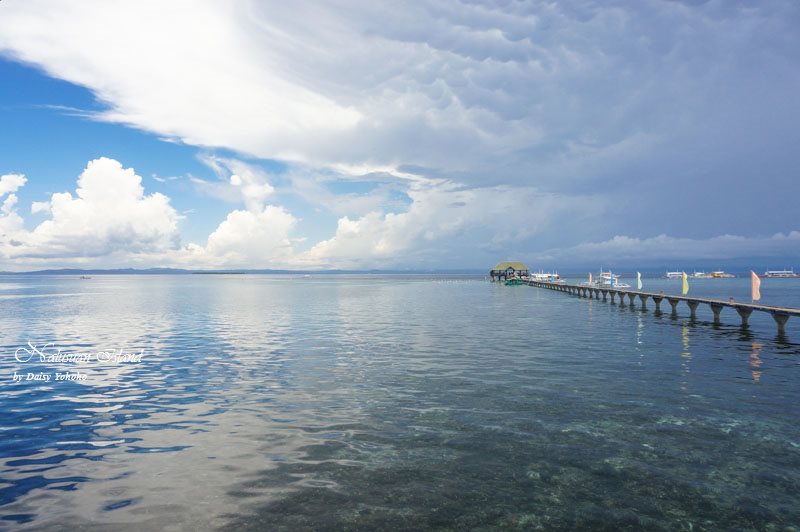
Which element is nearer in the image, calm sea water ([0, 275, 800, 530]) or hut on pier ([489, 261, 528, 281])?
calm sea water ([0, 275, 800, 530])

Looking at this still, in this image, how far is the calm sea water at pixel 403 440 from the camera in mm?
9258

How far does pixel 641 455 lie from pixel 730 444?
2920 millimetres

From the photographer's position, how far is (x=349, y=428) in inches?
561

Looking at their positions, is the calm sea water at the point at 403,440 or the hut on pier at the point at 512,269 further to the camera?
the hut on pier at the point at 512,269

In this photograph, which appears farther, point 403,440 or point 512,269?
point 512,269

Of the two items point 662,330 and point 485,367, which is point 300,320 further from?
point 662,330

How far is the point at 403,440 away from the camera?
13.1 meters

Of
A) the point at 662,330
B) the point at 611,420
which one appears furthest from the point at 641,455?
the point at 662,330

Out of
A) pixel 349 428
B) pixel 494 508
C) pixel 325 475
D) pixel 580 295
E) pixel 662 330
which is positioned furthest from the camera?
pixel 580 295

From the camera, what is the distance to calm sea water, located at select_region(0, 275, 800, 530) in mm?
9258

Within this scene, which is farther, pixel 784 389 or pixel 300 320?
pixel 300 320

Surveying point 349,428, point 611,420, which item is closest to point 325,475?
point 349,428

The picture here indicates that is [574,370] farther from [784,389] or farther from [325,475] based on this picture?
[325,475]

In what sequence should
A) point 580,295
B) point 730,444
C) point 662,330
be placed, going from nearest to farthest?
1. point 730,444
2. point 662,330
3. point 580,295
